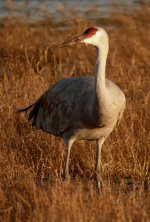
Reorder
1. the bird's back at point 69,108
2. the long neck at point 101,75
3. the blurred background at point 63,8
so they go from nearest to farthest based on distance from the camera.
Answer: the long neck at point 101,75
the bird's back at point 69,108
the blurred background at point 63,8

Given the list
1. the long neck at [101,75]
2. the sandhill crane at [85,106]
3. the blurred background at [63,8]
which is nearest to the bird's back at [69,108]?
the sandhill crane at [85,106]

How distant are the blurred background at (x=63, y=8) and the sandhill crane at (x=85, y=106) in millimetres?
5687

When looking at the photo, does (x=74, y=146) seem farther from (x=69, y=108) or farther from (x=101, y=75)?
(x=101, y=75)

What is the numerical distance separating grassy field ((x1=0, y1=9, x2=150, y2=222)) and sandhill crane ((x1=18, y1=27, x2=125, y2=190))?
233 millimetres

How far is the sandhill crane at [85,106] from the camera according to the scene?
6.64m

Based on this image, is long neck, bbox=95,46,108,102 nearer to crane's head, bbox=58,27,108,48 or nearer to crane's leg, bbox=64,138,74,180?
crane's head, bbox=58,27,108,48

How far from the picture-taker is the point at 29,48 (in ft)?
39.9

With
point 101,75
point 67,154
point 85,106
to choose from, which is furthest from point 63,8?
point 101,75

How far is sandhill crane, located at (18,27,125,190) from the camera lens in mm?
6641

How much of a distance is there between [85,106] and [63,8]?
23.0ft

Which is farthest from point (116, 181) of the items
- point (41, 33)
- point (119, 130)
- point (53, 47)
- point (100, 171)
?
point (41, 33)

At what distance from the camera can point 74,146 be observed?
7793 millimetres

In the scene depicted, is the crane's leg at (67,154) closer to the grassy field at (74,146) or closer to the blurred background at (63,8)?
the grassy field at (74,146)

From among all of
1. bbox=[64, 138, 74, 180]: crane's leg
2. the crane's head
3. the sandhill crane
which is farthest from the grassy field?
the crane's head
